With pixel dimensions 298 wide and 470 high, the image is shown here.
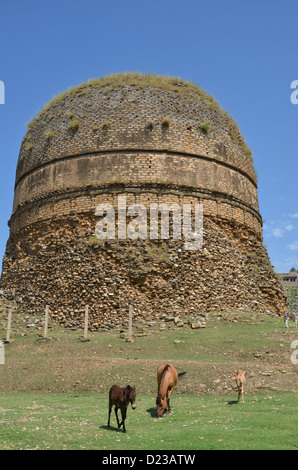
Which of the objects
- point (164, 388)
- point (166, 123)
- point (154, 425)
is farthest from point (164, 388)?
point (166, 123)

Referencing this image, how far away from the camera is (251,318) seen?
19938 mm

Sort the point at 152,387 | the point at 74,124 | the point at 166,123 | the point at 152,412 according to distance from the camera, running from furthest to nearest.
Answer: the point at 74,124 < the point at 166,123 < the point at 152,387 < the point at 152,412

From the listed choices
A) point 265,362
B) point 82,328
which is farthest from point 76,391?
point 82,328

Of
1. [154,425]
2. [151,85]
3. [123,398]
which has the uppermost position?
[151,85]

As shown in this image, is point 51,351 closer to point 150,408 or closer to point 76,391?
point 76,391

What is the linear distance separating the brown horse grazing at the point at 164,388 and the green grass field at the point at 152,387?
20cm

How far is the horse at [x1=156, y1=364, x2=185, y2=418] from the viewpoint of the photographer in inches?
336

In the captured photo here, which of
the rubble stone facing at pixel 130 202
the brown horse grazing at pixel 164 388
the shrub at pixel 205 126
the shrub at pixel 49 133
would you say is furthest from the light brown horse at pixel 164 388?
the shrub at pixel 49 133

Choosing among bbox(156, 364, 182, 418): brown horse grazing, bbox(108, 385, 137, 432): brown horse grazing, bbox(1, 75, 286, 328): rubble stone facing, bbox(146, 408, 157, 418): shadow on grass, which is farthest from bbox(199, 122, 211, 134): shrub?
bbox(108, 385, 137, 432): brown horse grazing

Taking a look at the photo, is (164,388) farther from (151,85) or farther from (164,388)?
(151,85)

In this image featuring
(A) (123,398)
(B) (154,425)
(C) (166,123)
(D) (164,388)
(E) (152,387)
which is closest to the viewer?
(A) (123,398)

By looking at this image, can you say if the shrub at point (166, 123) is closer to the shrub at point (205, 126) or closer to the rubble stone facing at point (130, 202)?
the rubble stone facing at point (130, 202)

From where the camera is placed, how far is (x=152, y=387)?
12.3 metres

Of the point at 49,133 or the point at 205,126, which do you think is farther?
the point at 49,133
